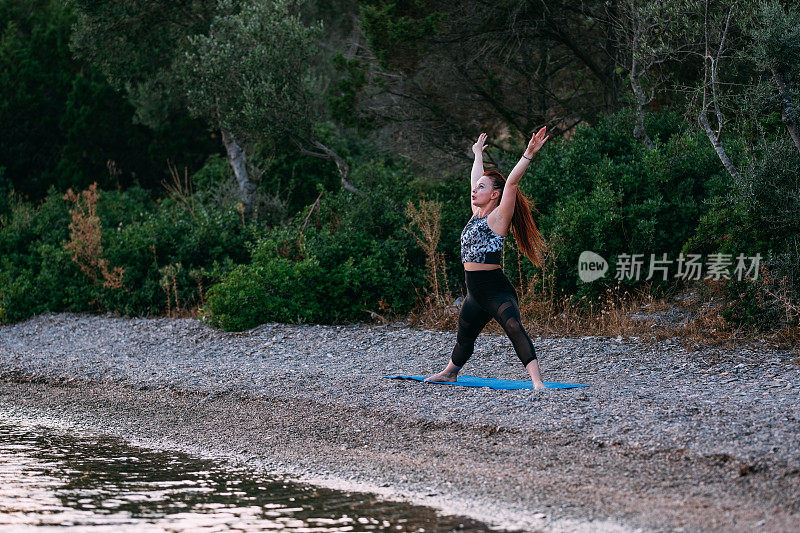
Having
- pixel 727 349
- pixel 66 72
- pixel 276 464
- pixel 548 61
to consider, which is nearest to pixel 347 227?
pixel 548 61

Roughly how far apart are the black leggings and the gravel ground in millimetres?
438

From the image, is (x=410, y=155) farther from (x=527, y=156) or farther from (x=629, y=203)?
(x=527, y=156)

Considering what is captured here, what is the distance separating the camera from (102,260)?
47.4 ft

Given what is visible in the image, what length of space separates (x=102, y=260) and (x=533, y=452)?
1029 cm

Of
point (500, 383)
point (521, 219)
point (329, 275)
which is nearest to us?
point (521, 219)

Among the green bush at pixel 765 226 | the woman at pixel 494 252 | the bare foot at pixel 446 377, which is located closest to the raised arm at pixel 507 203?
the woman at pixel 494 252

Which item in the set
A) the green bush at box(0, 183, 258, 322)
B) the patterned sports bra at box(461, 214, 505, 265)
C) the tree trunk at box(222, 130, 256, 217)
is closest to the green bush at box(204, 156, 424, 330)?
the green bush at box(0, 183, 258, 322)

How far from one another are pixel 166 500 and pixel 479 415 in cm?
263

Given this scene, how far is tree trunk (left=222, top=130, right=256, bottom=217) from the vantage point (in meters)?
18.6

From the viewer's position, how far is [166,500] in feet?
17.6

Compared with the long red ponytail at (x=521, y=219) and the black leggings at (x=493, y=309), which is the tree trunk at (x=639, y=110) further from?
the black leggings at (x=493, y=309)

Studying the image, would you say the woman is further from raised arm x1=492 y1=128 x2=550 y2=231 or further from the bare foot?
the bare foot
